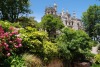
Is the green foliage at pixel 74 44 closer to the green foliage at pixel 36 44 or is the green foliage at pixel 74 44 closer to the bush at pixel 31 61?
the green foliage at pixel 36 44

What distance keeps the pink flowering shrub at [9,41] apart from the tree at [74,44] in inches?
247

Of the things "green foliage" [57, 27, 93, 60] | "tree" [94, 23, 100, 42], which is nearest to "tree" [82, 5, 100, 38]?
"tree" [94, 23, 100, 42]

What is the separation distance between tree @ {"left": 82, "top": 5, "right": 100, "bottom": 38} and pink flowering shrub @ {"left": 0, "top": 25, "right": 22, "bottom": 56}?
37.5m

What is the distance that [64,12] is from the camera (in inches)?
2259

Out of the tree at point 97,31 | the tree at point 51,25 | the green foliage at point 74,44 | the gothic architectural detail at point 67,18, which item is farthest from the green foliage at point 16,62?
the gothic architectural detail at point 67,18

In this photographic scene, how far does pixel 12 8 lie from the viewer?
27.8 meters

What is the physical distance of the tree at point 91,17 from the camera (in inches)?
1950

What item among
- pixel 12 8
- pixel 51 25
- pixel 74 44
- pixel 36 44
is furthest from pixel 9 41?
pixel 51 25

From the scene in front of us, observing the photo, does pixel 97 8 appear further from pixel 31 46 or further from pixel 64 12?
pixel 31 46

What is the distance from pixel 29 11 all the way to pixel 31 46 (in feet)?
46.0

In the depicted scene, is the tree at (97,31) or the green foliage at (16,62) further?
the tree at (97,31)

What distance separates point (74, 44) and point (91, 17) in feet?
99.3

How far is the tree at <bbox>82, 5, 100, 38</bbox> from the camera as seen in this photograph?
4953 centimetres

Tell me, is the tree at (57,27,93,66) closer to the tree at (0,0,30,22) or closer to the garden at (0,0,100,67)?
the garden at (0,0,100,67)
